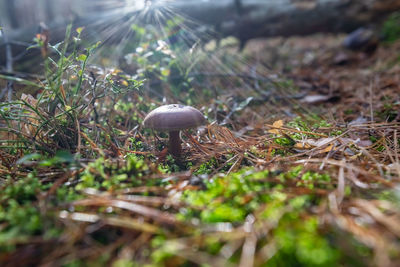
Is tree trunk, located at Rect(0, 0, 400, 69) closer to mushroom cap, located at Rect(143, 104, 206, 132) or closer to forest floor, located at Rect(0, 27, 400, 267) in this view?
forest floor, located at Rect(0, 27, 400, 267)

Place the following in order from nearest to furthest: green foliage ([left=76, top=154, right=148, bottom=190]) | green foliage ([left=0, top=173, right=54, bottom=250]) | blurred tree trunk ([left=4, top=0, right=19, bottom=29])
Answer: green foliage ([left=0, top=173, right=54, bottom=250]), green foliage ([left=76, top=154, right=148, bottom=190]), blurred tree trunk ([left=4, top=0, right=19, bottom=29])

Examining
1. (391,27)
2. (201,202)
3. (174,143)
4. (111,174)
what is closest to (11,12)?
(174,143)

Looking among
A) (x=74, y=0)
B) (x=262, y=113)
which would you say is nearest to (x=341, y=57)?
(x=262, y=113)

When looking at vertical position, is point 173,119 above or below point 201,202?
above

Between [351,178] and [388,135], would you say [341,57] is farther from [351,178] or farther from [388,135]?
[351,178]

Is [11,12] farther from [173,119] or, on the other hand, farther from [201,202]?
[201,202]

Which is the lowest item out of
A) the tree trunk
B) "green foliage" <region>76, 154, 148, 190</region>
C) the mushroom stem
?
the mushroom stem

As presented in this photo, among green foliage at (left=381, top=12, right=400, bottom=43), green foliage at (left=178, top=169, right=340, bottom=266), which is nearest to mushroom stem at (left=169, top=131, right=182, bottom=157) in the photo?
green foliage at (left=178, top=169, right=340, bottom=266)

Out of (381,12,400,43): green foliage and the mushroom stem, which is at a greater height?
(381,12,400,43): green foliage

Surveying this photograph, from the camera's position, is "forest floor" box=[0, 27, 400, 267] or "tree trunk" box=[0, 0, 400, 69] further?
"tree trunk" box=[0, 0, 400, 69]
